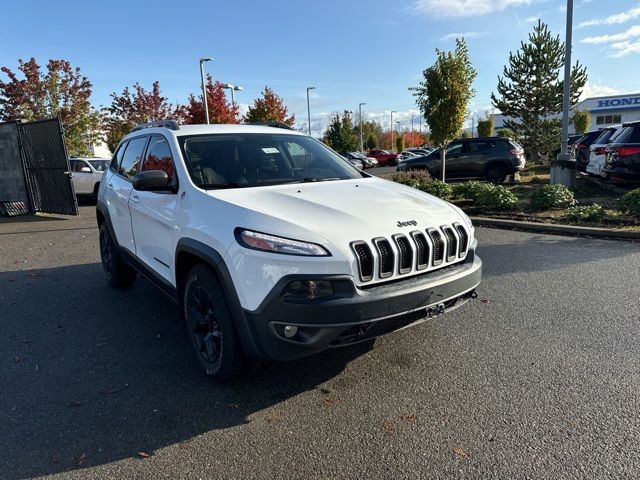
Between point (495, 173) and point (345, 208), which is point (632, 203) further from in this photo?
point (495, 173)

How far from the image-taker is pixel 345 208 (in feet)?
9.79

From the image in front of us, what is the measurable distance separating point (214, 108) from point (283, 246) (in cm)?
3207

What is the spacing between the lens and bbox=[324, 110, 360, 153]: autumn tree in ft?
141

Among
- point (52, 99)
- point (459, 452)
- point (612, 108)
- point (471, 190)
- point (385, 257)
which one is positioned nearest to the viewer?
point (459, 452)

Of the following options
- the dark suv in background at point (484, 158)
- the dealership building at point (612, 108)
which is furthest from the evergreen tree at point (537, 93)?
the dealership building at point (612, 108)

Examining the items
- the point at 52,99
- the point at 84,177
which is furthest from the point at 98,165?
the point at 52,99

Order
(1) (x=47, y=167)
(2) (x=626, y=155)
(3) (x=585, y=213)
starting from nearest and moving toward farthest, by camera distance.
→ (3) (x=585, y=213)
(2) (x=626, y=155)
(1) (x=47, y=167)

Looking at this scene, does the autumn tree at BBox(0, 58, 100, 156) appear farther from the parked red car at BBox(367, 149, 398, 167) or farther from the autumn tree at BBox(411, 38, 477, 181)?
the parked red car at BBox(367, 149, 398, 167)

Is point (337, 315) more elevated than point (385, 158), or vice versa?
point (337, 315)

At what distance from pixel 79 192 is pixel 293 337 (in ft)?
49.0

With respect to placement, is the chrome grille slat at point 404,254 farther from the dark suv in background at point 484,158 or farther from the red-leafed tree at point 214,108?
the red-leafed tree at point 214,108

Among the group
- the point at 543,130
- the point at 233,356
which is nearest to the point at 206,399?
the point at 233,356

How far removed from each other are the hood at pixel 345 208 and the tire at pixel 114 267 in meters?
2.66

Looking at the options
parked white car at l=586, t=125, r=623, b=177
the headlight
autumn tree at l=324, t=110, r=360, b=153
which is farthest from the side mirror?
autumn tree at l=324, t=110, r=360, b=153
